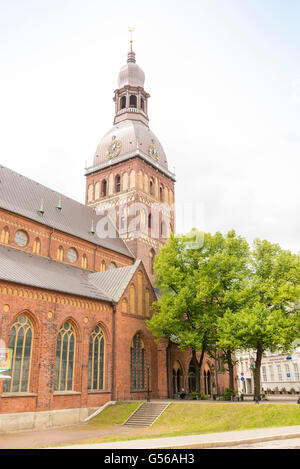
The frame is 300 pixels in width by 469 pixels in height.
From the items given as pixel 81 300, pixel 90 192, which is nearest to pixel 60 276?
pixel 81 300

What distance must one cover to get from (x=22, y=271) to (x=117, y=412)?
1177 centimetres

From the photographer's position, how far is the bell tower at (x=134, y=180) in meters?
48.0

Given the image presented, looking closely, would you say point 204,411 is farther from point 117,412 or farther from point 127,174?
point 127,174

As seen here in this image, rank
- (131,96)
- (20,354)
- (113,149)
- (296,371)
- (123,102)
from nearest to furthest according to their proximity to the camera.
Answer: (20,354) → (113,149) → (131,96) → (123,102) → (296,371)

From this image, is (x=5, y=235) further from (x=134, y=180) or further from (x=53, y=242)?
(x=134, y=180)

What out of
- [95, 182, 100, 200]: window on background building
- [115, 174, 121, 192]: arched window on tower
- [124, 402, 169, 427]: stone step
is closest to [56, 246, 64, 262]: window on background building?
[124, 402, 169, 427]: stone step

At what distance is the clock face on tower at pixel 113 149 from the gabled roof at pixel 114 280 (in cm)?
2233

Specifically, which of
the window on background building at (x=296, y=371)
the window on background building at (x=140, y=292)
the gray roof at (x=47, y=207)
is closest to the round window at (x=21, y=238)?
the gray roof at (x=47, y=207)

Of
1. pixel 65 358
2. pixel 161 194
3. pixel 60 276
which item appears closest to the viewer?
pixel 65 358

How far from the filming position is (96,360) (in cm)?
2934

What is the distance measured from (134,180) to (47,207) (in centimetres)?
1532

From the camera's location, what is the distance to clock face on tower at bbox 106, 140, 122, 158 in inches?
2071

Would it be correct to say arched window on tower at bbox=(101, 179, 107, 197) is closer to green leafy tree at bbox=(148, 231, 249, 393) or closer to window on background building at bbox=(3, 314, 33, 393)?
green leafy tree at bbox=(148, 231, 249, 393)

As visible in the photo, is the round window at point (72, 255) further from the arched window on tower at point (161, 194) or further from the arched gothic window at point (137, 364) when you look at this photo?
the arched window on tower at point (161, 194)
